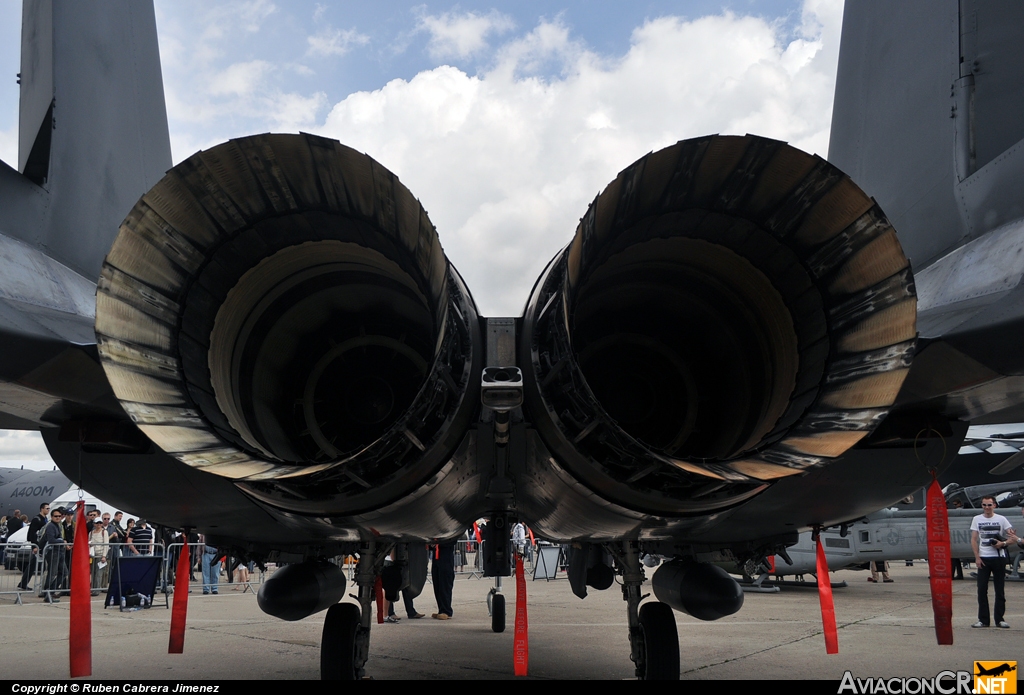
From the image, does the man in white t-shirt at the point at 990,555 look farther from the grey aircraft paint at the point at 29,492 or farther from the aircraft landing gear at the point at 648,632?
the grey aircraft paint at the point at 29,492

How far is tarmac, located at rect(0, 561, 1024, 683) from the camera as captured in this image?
5.07 metres

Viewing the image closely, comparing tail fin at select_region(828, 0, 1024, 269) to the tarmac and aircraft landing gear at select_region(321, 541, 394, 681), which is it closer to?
aircraft landing gear at select_region(321, 541, 394, 681)

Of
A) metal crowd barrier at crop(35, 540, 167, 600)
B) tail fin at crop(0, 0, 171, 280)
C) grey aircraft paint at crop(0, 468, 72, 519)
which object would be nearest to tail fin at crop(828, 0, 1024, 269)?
tail fin at crop(0, 0, 171, 280)

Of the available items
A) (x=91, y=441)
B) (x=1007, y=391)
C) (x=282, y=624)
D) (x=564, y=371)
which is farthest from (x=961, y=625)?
(x=91, y=441)

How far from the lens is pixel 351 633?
3.80 m

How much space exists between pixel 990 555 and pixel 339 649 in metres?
7.14

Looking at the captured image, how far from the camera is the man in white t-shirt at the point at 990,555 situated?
7.80 m

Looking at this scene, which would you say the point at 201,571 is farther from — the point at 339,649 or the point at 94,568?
the point at 339,649

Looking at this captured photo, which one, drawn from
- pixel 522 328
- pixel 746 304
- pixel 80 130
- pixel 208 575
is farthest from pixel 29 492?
pixel 746 304

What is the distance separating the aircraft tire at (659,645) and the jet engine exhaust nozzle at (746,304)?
1260 mm

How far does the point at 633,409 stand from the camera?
3322 millimetres

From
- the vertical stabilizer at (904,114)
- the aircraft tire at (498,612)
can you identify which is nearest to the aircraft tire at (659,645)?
the vertical stabilizer at (904,114)

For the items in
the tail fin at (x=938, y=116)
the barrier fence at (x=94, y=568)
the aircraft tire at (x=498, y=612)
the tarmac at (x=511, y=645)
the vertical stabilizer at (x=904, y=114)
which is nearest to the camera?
the tail fin at (x=938, y=116)

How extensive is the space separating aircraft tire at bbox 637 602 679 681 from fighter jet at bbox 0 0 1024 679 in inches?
0.4
